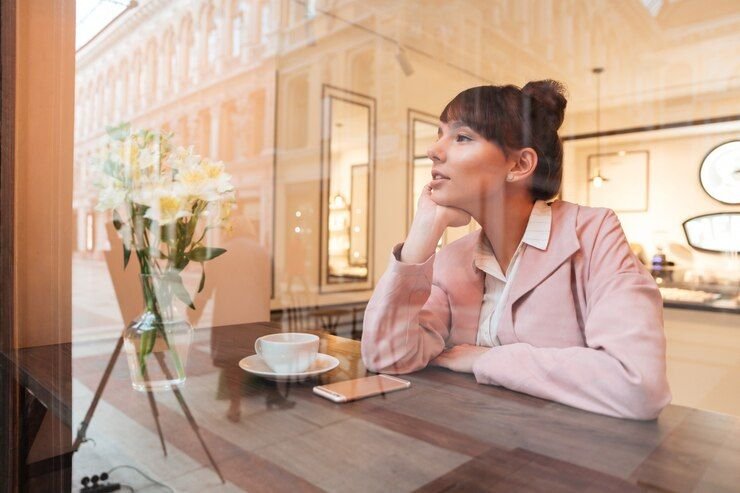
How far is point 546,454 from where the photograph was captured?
0.47m

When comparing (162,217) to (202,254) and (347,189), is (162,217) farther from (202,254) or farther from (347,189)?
(347,189)

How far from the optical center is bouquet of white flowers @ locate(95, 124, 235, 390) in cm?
81

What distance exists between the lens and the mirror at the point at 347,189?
0.83 meters

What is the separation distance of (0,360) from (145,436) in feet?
2.07

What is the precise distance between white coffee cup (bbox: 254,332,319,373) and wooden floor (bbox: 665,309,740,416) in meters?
0.45

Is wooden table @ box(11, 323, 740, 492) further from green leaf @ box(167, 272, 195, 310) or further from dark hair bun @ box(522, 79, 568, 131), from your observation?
dark hair bun @ box(522, 79, 568, 131)

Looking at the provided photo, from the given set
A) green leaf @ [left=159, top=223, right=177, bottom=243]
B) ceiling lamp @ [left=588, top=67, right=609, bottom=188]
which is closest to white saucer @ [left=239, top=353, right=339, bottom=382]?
green leaf @ [left=159, top=223, right=177, bottom=243]

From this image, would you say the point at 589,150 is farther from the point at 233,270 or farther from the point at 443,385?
the point at 233,270

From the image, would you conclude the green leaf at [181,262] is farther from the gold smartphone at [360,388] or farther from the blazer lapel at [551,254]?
the blazer lapel at [551,254]

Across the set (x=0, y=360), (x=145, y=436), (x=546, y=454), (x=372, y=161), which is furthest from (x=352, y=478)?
(x=0, y=360)

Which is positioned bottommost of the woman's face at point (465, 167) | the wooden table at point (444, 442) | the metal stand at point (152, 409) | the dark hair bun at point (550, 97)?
the metal stand at point (152, 409)

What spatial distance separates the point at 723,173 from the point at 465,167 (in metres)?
0.26

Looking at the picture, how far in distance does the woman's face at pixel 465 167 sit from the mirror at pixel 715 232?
0.65ft

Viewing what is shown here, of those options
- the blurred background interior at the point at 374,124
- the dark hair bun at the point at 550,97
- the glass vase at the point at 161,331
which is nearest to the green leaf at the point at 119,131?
the blurred background interior at the point at 374,124
